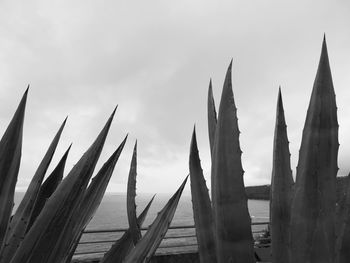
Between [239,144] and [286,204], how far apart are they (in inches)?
9.4

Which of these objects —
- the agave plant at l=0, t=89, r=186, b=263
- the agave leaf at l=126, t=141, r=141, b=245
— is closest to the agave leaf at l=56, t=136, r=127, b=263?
the agave plant at l=0, t=89, r=186, b=263

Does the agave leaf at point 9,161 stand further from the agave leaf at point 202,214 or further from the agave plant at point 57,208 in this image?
the agave leaf at point 202,214

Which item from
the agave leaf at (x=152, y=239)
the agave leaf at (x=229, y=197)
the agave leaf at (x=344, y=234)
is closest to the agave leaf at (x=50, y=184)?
the agave leaf at (x=152, y=239)

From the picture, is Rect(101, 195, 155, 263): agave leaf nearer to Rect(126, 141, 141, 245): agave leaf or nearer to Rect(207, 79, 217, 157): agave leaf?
Rect(126, 141, 141, 245): agave leaf

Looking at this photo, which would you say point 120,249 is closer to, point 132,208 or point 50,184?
point 132,208

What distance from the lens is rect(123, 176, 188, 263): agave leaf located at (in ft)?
3.59

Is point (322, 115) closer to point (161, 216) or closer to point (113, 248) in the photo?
point (161, 216)

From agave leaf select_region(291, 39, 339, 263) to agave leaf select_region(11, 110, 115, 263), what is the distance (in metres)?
0.54

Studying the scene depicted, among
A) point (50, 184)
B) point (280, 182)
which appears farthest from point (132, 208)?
point (280, 182)

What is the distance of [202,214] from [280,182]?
270 millimetres

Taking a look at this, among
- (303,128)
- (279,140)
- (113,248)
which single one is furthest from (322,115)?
(113,248)

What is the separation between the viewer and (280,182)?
109 centimetres

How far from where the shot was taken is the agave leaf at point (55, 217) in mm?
848

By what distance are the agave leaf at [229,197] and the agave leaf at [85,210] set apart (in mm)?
291
